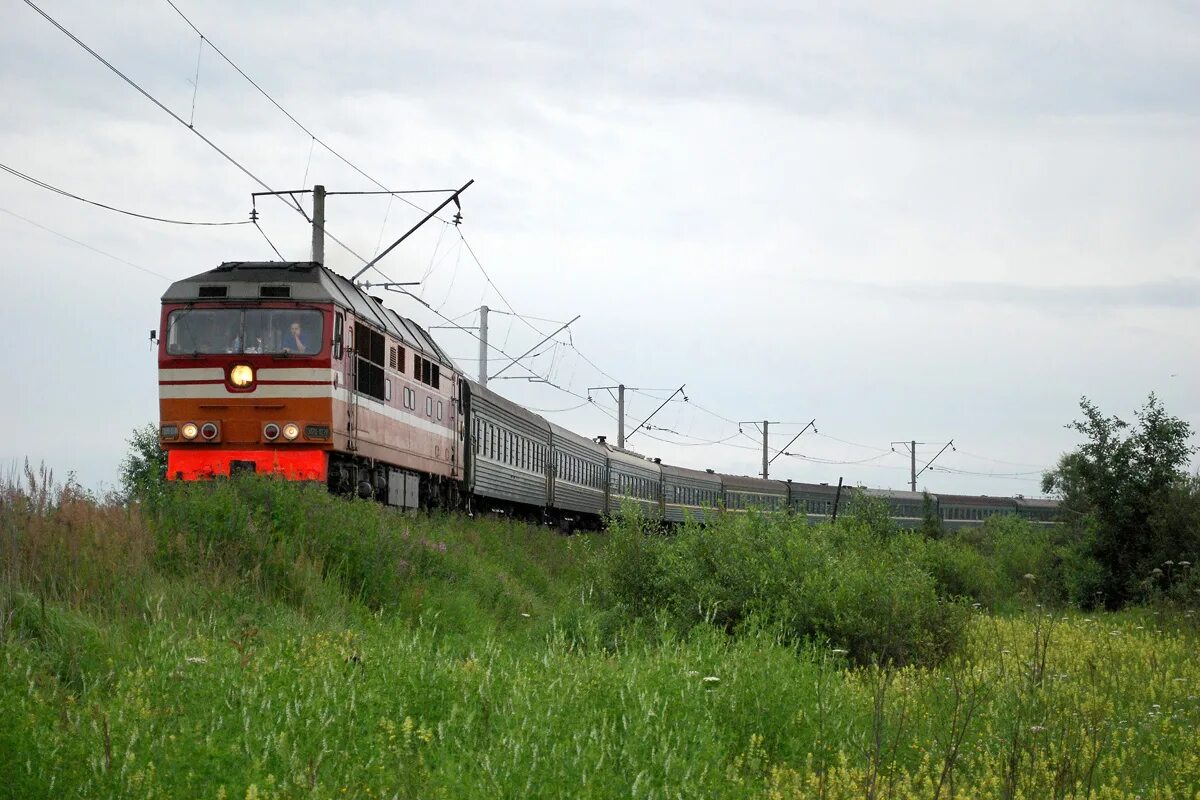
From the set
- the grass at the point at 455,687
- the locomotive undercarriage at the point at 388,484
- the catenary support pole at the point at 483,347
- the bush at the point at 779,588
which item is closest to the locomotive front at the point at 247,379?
the locomotive undercarriage at the point at 388,484

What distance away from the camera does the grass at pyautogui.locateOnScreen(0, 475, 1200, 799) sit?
5820 millimetres

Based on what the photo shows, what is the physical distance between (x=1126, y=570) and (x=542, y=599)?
45.9 ft

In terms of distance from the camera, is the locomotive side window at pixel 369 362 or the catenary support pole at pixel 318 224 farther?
the catenary support pole at pixel 318 224

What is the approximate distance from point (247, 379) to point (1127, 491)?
18.7 m

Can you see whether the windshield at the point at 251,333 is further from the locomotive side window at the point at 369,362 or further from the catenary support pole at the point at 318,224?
the catenary support pole at the point at 318,224

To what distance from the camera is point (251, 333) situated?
18.2 metres

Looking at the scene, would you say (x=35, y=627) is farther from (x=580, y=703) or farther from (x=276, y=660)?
(x=580, y=703)

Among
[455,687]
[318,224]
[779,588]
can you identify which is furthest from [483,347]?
[455,687]

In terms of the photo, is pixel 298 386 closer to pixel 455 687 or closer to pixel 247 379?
pixel 247 379

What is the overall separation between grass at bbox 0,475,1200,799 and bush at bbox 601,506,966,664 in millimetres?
58

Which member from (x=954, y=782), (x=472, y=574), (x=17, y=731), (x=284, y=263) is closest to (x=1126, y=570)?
(x=472, y=574)

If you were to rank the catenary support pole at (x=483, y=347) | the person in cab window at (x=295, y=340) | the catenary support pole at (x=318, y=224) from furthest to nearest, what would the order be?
the catenary support pole at (x=483, y=347) < the catenary support pole at (x=318, y=224) < the person in cab window at (x=295, y=340)

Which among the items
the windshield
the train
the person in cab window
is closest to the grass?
the train

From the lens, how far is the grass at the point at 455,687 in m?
5.82
